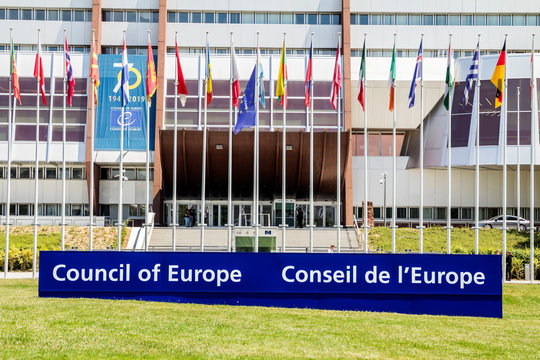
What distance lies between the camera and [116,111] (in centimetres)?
5347

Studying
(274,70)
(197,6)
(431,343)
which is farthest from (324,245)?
(431,343)

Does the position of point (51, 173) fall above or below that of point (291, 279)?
above

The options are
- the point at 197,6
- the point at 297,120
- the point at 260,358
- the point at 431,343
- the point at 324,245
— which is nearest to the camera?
the point at 260,358

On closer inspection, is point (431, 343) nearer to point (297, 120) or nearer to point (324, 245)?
point (324, 245)

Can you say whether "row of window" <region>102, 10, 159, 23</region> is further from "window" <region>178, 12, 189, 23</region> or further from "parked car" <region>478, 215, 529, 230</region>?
"parked car" <region>478, 215, 529, 230</region>

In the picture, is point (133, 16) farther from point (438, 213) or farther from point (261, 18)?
point (438, 213)

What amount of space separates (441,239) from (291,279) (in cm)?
2929

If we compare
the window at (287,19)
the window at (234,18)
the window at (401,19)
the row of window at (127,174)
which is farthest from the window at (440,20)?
the row of window at (127,174)

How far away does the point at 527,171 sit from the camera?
56406 millimetres

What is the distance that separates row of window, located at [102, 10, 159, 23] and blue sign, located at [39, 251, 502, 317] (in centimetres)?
4282

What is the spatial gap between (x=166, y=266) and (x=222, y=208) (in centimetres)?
3589

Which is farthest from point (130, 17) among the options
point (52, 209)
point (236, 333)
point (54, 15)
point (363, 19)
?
point (236, 333)

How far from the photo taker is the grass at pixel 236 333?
11.4m

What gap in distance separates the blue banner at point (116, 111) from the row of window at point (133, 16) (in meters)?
5.45
